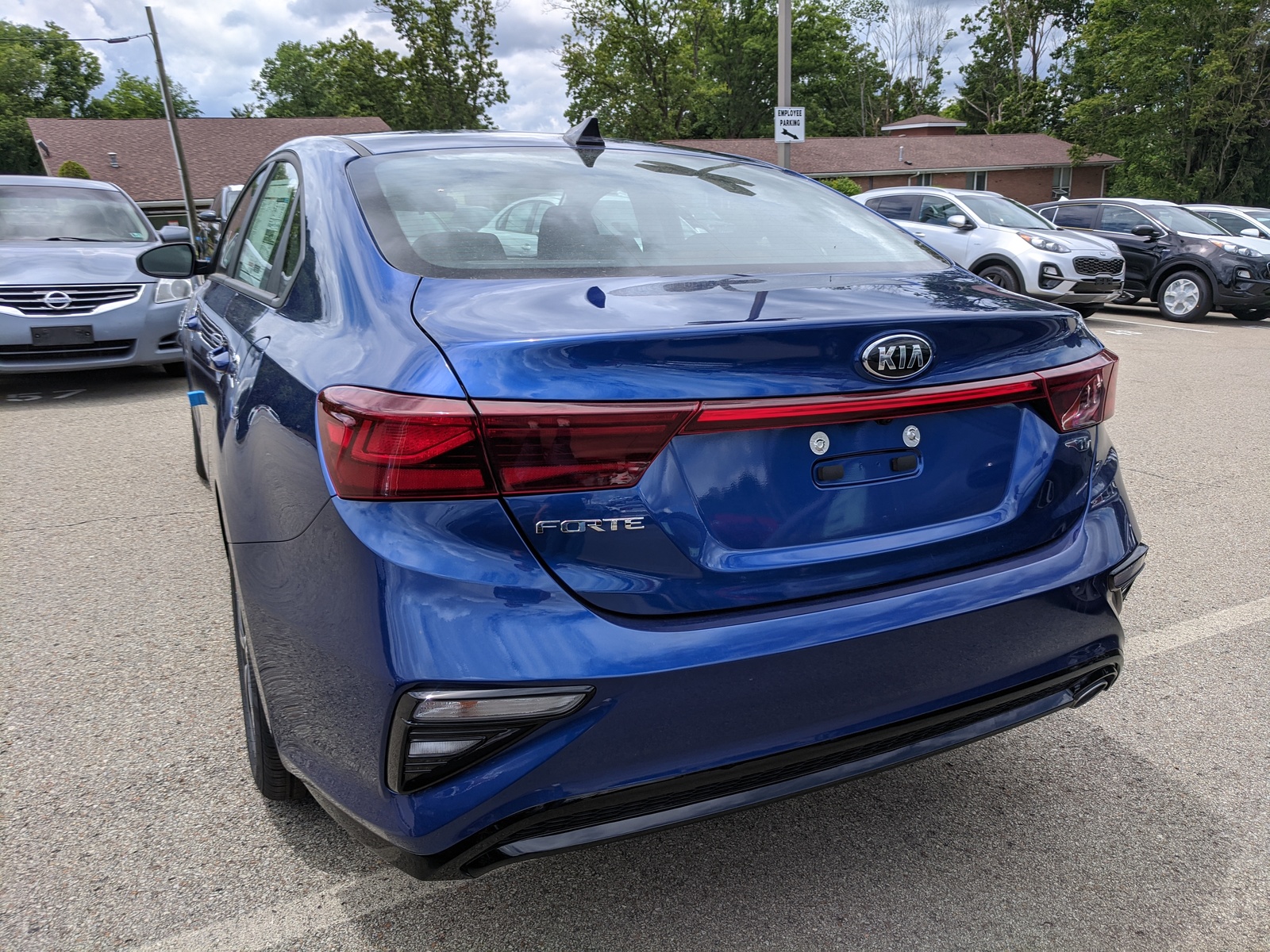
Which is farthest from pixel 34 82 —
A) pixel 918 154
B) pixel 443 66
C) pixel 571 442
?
pixel 571 442

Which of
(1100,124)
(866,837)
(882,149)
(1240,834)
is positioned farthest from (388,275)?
(882,149)

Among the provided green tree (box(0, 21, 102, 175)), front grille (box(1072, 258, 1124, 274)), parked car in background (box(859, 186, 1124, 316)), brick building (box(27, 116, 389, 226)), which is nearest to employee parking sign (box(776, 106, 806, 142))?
parked car in background (box(859, 186, 1124, 316))

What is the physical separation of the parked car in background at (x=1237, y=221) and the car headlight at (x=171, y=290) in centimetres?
1463

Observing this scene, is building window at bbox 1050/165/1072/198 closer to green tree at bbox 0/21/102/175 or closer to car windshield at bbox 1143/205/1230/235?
car windshield at bbox 1143/205/1230/235

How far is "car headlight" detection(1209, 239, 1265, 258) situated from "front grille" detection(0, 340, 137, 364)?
536 inches

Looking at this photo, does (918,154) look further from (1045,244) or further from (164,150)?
(1045,244)

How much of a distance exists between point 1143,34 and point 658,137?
2333cm

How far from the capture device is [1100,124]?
38.8 m

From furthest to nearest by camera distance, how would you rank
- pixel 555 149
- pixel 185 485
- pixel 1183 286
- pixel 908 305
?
pixel 1183 286 → pixel 185 485 → pixel 555 149 → pixel 908 305

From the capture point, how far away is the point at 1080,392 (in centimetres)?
200

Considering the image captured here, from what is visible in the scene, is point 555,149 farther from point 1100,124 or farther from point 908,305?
point 1100,124

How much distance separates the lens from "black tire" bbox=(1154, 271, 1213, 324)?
13.4 meters

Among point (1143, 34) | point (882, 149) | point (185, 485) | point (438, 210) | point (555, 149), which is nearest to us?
point (438, 210)

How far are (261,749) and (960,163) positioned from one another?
52.7 metres
